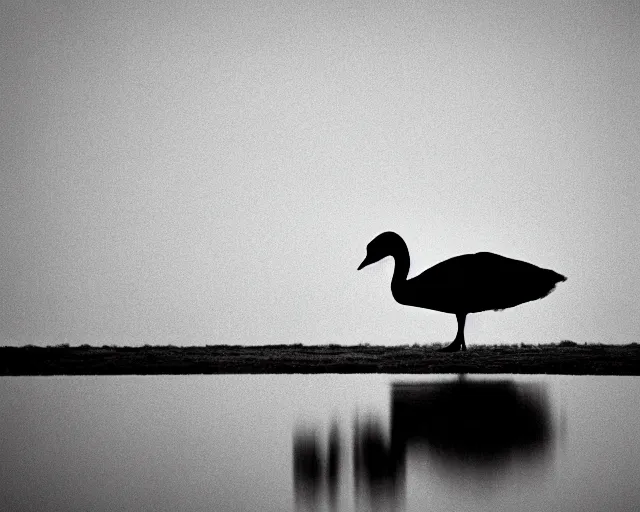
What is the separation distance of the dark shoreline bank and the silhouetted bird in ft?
1.50

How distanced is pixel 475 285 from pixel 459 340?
55 centimetres

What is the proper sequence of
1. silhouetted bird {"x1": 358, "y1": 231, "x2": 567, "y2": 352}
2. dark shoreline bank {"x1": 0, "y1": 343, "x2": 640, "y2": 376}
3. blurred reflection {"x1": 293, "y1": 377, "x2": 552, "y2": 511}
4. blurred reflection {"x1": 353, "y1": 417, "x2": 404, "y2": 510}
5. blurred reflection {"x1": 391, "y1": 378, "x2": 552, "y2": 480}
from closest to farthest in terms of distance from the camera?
blurred reflection {"x1": 353, "y1": 417, "x2": 404, "y2": 510}, blurred reflection {"x1": 293, "y1": 377, "x2": 552, "y2": 511}, blurred reflection {"x1": 391, "y1": 378, "x2": 552, "y2": 480}, dark shoreline bank {"x1": 0, "y1": 343, "x2": 640, "y2": 376}, silhouetted bird {"x1": 358, "y1": 231, "x2": 567, "y2": 352}

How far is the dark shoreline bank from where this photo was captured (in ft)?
21.5

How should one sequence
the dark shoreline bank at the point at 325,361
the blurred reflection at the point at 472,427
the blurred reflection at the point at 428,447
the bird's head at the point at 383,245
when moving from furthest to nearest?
1. the bird's head at the point at 383,245
2. the dark shoreline bank at the point at 325,361
3. the blurred reflection at the point at 472,427
4. the blurred reflection at the point at 428,447

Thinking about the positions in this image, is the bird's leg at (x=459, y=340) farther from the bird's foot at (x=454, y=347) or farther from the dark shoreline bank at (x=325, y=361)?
the dark shoreline bank at (x=325, y=361)

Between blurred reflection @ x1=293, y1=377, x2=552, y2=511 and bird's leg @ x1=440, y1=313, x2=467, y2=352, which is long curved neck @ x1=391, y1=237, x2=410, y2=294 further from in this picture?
blurred reflection @ x1=293, y1=377, x2=552, y2=511

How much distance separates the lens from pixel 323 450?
2764 mm

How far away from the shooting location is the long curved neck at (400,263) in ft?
26.5

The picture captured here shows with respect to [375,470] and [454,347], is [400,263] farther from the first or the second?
[375,470]

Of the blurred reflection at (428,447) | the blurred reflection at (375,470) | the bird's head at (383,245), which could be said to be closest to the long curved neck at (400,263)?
the bird's head at (383,245)

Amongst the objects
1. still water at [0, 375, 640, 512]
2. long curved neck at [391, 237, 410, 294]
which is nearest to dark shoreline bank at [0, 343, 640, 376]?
long curved neck at [391, 237, 410, 294]

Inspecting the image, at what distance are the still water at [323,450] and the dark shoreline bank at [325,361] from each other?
1577 mm

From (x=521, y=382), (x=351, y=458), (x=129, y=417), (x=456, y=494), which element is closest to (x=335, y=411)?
(x=129, y=417)

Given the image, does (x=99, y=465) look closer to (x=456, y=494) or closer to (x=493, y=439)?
A: (x=456, y=494)
